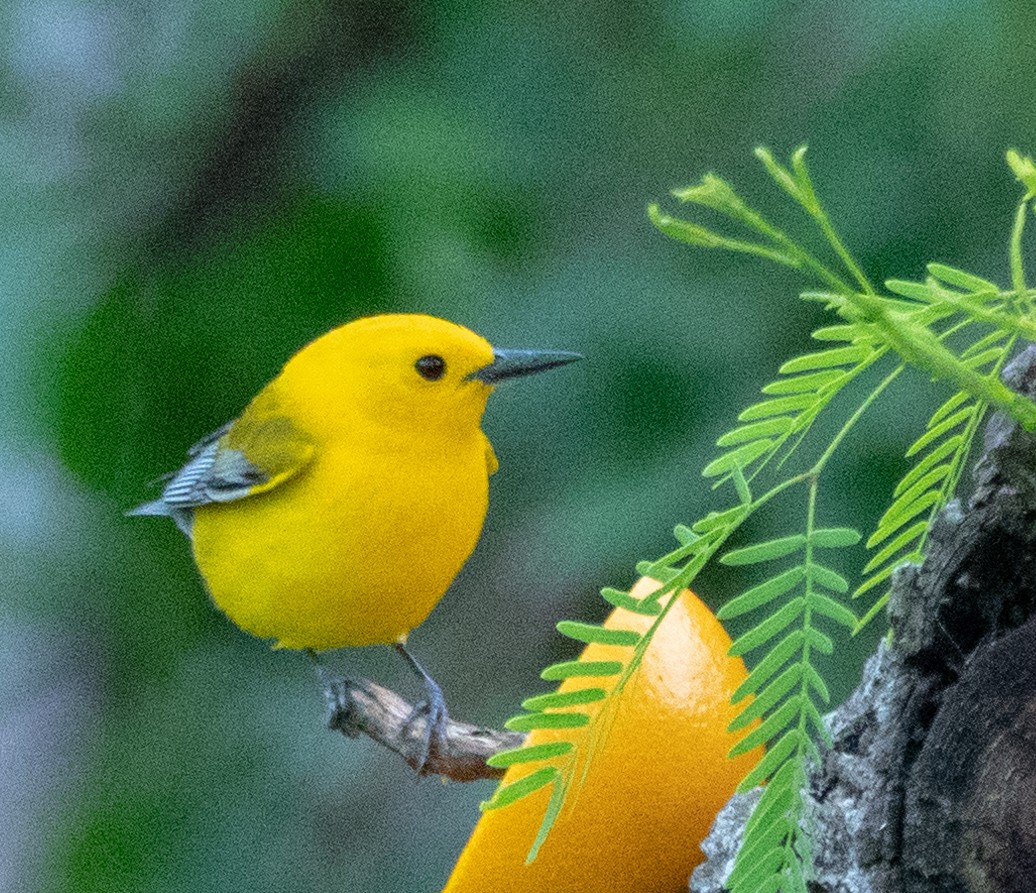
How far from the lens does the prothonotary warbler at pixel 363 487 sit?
857mm

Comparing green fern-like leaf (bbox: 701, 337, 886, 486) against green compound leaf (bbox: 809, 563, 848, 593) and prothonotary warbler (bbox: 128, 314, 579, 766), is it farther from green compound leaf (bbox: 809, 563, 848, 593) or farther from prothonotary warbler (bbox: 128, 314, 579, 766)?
prothonotary warbler (bbox: 128, 314, 579, 766)

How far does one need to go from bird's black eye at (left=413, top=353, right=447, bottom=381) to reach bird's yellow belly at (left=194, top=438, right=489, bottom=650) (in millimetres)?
53

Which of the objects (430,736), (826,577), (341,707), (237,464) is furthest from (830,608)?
(237,464)

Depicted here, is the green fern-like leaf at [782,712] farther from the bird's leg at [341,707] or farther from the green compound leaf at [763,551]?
the bird's leg at [341,707]

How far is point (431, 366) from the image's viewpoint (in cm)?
91

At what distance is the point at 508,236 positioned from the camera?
1.19 m

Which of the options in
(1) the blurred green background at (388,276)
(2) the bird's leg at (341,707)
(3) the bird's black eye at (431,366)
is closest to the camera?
(2) the bird's leg at (341,707)

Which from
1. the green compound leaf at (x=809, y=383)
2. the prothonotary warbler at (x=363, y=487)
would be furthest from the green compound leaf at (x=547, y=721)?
the prothonotary warbler at (x=363, y=487)

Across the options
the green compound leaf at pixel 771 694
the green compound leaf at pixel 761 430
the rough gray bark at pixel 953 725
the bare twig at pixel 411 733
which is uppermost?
the green compound leaf at pixel 761 430

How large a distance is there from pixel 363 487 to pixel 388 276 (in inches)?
14.1

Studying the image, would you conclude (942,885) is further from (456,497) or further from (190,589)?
(190,589)

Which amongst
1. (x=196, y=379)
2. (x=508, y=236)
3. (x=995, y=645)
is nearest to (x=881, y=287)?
(x=508, y=236)

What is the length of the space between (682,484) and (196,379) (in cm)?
45

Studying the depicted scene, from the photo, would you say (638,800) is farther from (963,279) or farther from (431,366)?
(431,366)
